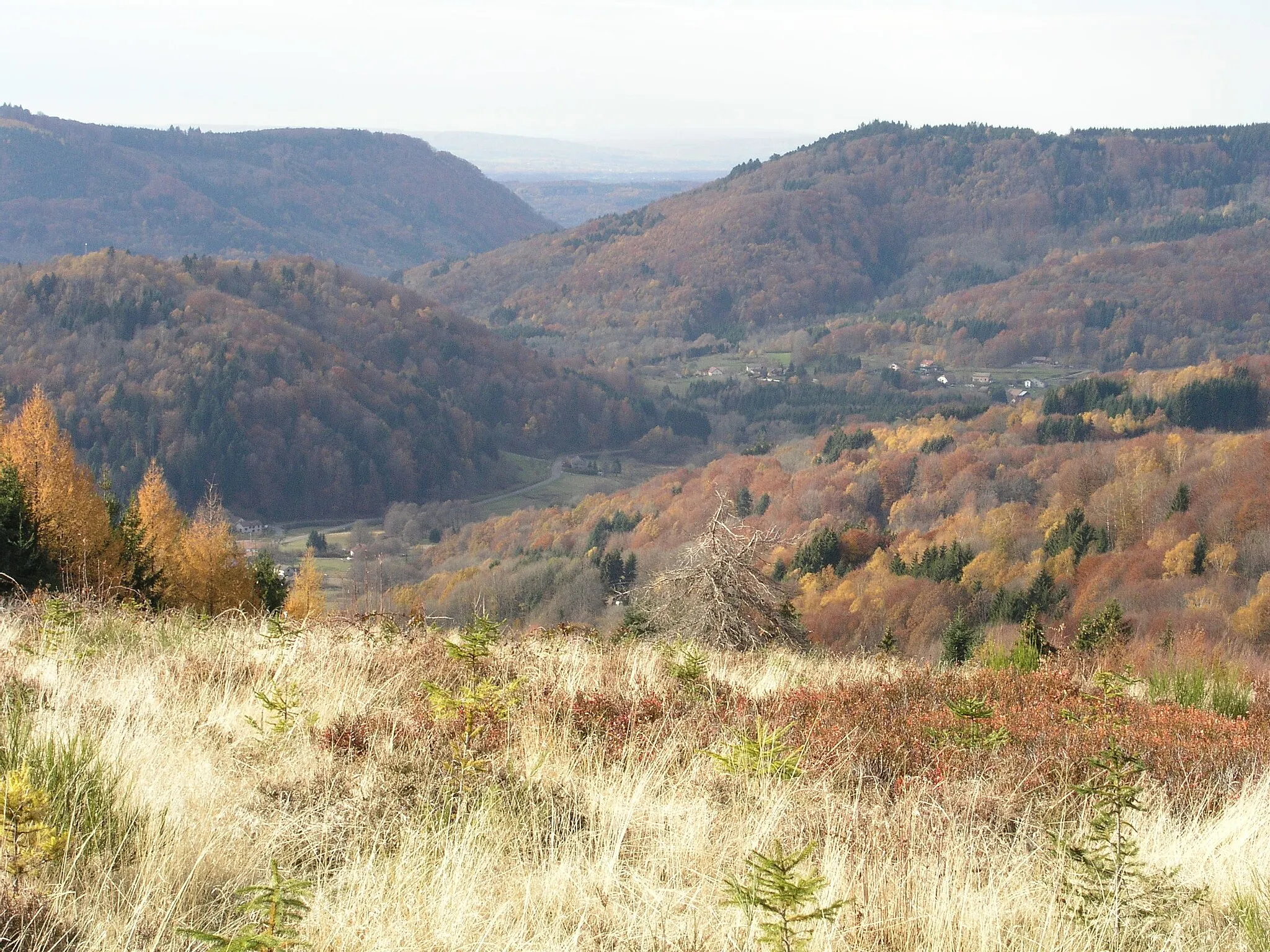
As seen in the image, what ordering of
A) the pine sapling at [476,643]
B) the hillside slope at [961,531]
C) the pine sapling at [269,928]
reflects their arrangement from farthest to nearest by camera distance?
the hillside slope at [961,531]
the pine sapling at [476,643]
the pine sapling at [269,928]

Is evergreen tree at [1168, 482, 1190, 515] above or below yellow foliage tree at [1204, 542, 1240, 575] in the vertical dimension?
above

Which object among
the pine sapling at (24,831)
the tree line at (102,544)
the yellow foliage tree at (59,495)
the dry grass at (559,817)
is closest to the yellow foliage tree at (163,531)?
the tree line at (102,544)

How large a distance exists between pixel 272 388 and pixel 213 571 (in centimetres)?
10477

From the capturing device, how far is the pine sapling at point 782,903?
2.76 meters

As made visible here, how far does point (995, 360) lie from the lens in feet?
627

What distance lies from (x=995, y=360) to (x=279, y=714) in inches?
7875

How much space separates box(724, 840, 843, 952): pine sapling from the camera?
2.76 meters

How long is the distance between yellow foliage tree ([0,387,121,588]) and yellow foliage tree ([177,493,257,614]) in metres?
3.44

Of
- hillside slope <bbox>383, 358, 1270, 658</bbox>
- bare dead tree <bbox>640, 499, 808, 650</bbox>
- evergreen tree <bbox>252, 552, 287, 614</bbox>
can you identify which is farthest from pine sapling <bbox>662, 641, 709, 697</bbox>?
hillside slope <bbox>383, 358, 1270, 658</bbox>

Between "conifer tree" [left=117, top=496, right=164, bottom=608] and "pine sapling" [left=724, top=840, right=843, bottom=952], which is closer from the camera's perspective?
"pine sapling" [left=724, top=840, right=843, bottom=952]

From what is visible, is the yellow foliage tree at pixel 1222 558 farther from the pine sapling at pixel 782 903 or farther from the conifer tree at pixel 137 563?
the pine sapling at pixel 782 903

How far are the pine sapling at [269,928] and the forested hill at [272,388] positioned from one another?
12100 cm

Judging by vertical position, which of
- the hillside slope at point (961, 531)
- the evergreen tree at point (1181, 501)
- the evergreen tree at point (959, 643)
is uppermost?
the evergreen tree at point (959, 643)

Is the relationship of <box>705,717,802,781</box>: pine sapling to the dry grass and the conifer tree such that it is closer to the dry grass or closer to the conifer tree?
the dry grass
